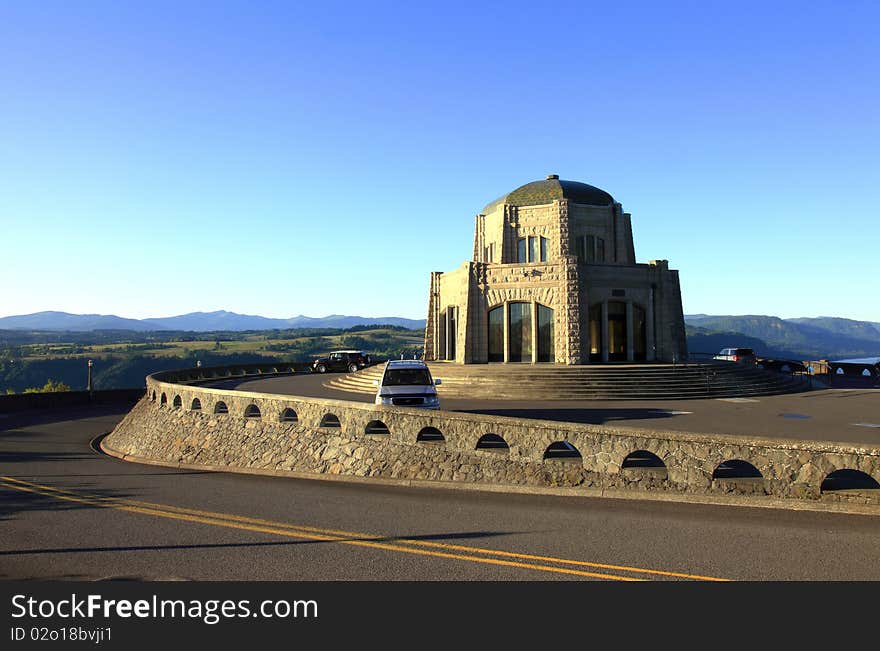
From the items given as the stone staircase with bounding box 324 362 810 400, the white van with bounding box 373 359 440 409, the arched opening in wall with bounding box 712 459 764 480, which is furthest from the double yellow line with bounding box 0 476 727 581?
the stone staircase with bounding box 324 362 810 400

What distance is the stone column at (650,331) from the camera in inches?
1462

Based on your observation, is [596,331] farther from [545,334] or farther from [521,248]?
[521,248]

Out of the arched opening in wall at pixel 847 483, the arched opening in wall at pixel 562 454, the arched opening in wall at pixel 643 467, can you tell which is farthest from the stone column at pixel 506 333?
the arched opening in wall at pixel 847 483

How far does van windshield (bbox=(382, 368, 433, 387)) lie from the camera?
70.1 feet

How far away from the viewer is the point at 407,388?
20656 millimetres

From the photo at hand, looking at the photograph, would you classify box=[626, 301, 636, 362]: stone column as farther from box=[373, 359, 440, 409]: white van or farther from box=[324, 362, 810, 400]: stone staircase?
box=[373, 359, 440, 409]: white van

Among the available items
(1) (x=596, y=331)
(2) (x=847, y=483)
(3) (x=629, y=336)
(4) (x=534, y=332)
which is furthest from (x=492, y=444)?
(3) (x=629, y=336)

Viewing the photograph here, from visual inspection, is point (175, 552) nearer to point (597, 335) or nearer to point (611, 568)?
point (611, 568)

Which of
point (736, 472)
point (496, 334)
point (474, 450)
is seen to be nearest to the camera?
point (736, 472)

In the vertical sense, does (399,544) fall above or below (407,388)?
below

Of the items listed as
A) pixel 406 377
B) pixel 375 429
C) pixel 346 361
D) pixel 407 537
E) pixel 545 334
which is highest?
pixel 545 334

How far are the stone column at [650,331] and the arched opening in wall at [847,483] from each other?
2395 centimetres

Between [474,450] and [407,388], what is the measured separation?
584cm
